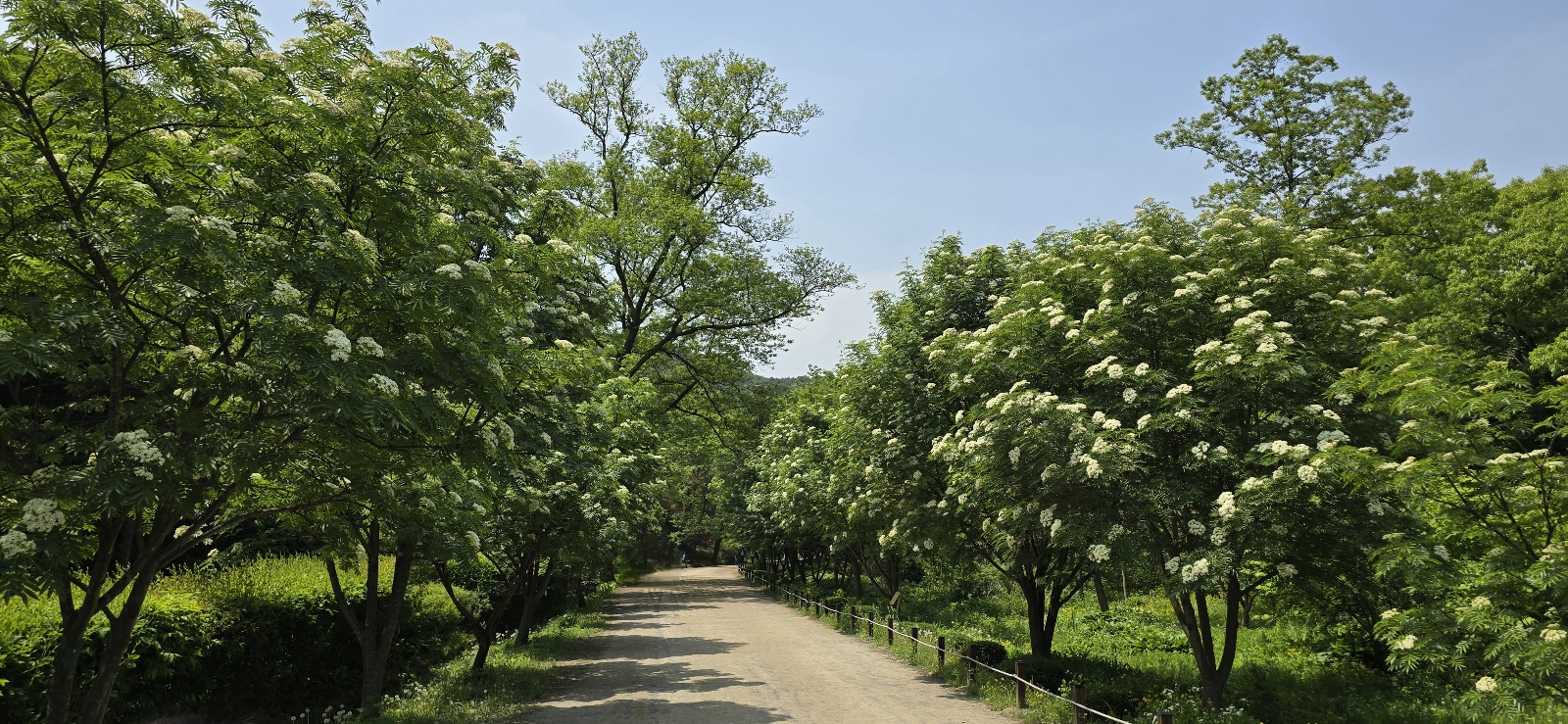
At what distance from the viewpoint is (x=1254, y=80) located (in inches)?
1372

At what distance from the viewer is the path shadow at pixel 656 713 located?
1255 cm

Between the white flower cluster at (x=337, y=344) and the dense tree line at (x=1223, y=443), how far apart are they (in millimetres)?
8039

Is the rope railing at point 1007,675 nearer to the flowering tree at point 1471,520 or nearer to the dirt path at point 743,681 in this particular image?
the dirt path at point 743,681

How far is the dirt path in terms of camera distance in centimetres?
1295

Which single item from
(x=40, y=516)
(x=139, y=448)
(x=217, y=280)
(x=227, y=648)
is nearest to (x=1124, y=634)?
(x=227, y=648)

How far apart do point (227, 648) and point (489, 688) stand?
4.13 meters

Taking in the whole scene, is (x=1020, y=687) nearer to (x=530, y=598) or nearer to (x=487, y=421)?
(x=487, y=421)

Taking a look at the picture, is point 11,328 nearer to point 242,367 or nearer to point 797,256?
point 242,367

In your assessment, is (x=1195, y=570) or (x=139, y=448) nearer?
(x=139, y=448)

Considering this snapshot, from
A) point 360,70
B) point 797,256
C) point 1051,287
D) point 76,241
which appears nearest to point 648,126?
point 797,256

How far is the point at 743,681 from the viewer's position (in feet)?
52.3

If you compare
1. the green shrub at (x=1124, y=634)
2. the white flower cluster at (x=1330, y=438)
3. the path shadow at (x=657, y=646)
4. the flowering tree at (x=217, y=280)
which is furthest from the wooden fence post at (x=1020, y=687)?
the flowering tree at (x=217, y=280)

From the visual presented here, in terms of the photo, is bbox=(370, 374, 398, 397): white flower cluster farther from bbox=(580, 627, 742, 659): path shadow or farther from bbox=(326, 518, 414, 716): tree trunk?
bbox=(580, 627, 742, 659): path shadow

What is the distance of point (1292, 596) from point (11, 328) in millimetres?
14612
